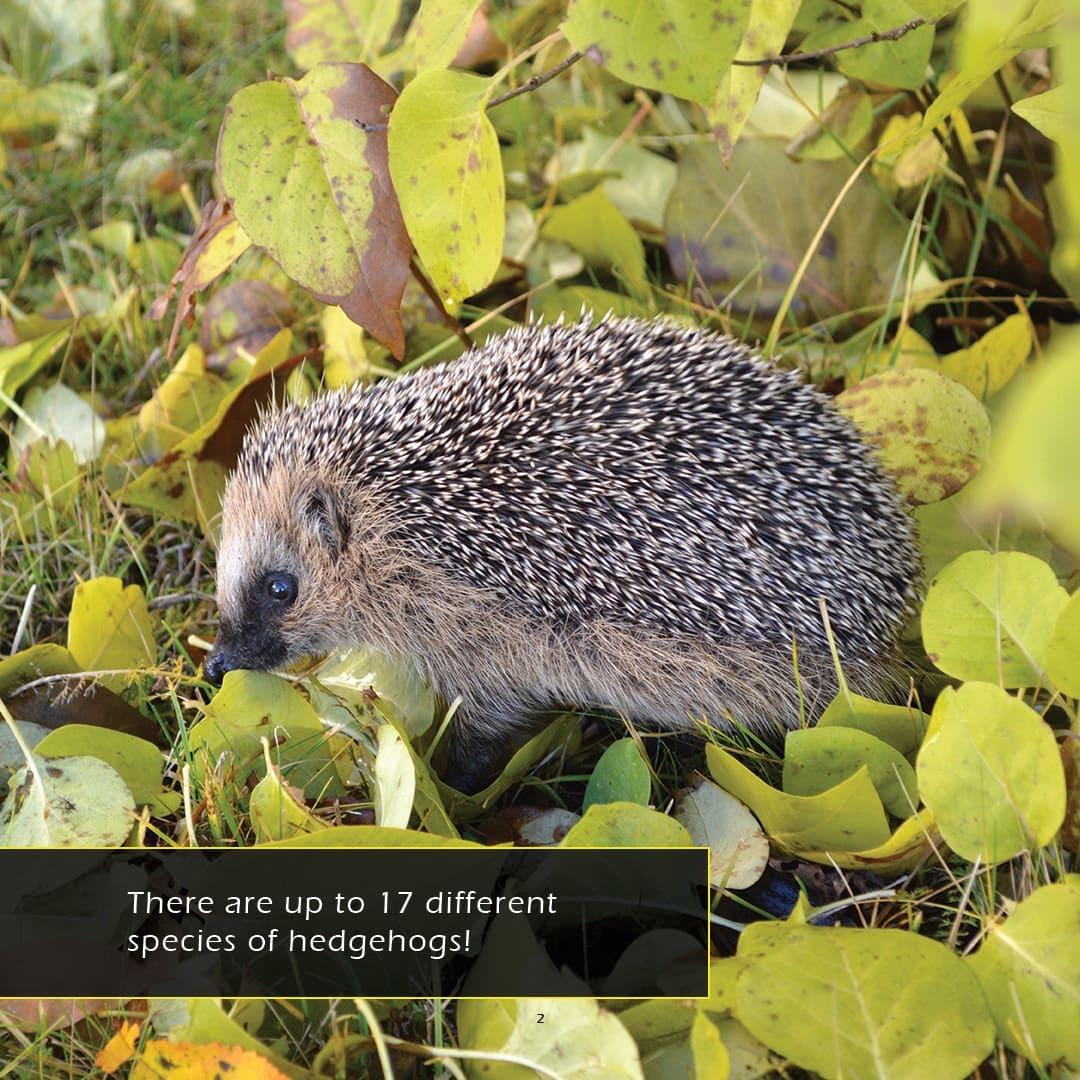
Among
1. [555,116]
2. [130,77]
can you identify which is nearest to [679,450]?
[555,116]

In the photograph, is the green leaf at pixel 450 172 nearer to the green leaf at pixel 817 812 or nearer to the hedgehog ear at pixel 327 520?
the hedgehog ear at pixel 327 520

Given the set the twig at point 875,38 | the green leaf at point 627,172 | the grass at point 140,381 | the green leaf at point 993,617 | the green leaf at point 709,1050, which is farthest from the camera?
the green leaf at point 627,172

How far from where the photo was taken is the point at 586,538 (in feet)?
6.26

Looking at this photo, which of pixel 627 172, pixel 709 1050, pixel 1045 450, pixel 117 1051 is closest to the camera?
pixel 1045 450

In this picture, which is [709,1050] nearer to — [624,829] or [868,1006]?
[868,1006]

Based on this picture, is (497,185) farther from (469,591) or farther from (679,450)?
(469,591)

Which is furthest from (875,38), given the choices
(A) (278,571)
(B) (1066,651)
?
(A) (278,571)

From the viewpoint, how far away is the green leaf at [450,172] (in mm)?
1581

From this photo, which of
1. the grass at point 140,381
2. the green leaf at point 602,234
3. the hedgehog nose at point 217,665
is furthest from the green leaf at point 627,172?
the hedgehog nose at point 217,665

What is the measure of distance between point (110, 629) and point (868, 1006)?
1438mm

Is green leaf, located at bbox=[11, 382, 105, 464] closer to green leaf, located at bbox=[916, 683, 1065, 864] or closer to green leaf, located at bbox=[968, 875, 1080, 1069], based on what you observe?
green leaf, located at bbox=[916, 683, 1065, 864]

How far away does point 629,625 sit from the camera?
6.32ft

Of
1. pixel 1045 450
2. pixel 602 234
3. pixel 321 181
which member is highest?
pixel 1045 450

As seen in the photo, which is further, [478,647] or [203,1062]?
[478,647]
